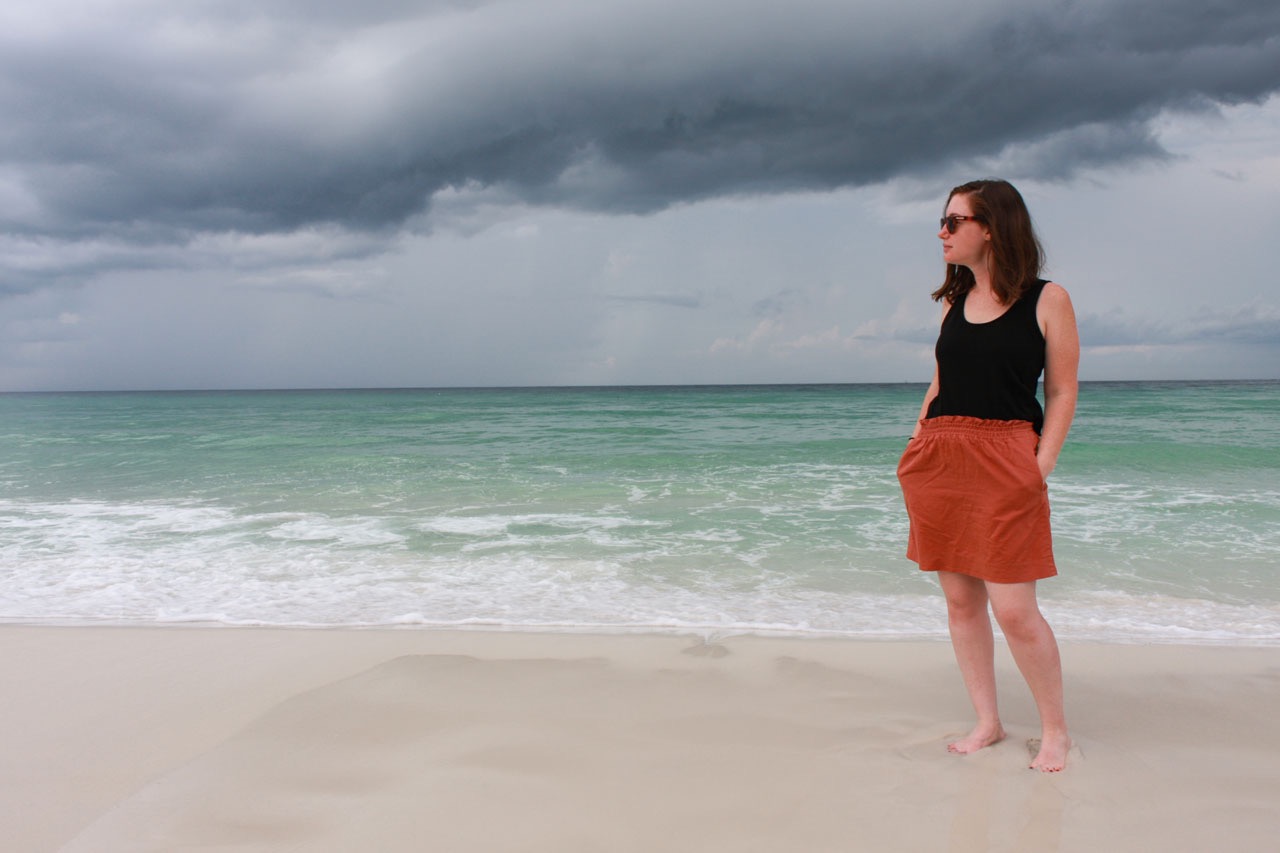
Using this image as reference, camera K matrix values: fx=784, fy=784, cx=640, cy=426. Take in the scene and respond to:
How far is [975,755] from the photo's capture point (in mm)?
2799

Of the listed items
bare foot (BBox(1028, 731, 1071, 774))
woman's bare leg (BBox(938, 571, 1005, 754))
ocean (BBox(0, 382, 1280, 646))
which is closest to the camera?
bare foot (BBox(1028, 731, 1071, 774))

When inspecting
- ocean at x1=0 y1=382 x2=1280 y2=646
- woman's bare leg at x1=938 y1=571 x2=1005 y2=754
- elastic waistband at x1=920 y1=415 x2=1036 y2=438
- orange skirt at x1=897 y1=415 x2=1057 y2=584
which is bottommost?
ocean at x1=0 y1=382 x2=1280 y2=646

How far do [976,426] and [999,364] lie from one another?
216mm

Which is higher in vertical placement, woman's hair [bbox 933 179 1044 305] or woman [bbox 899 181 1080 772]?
woman's hair [bbox 933 179 1044 305]

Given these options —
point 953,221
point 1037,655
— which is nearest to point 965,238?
point 953,221

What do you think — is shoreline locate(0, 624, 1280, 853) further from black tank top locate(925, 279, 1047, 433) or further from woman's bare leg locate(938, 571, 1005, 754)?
black tank top locate(925, 279, 1047, 433)

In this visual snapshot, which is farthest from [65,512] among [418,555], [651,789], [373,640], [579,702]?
[651,789]

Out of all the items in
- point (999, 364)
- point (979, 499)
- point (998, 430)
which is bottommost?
point (979, 499)

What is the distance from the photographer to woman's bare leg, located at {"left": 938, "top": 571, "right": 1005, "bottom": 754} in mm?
2777

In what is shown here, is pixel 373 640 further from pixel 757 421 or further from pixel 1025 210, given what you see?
pixel 757 421

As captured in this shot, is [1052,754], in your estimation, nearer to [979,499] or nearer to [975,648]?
[975,648]

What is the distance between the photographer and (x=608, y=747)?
9.58ft

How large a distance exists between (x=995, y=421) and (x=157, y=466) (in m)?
15.8

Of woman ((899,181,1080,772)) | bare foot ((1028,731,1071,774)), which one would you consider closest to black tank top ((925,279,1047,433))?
woman ((899,181,1080,772))
